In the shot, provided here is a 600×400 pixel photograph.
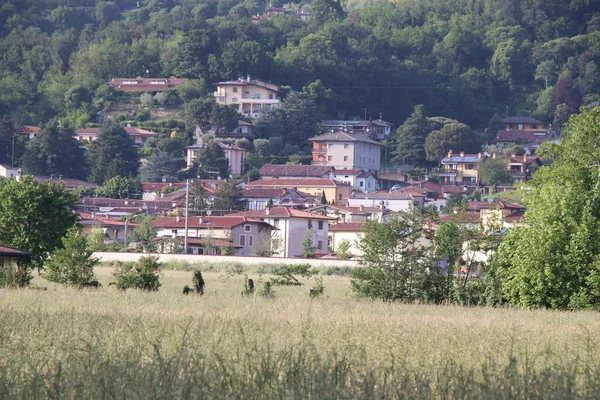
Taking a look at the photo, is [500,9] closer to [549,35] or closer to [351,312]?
[549,35]

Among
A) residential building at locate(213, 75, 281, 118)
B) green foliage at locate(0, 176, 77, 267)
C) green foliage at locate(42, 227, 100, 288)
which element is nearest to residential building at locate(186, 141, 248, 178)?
residential building at locate(213, 75, 281, 118)

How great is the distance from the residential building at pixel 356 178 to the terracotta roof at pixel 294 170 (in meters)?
0.98

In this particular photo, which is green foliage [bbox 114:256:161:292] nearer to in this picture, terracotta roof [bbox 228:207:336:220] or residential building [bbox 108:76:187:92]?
terracotta roof [bbox 228:207:336:220]

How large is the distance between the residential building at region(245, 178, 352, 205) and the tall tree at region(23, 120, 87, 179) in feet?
57.3

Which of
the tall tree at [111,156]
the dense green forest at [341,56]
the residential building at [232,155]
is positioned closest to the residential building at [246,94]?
the dense green forest at [341,56]

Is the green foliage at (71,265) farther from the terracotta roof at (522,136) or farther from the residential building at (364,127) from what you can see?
the terracotta roof at (522,136)

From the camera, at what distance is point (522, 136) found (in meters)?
124

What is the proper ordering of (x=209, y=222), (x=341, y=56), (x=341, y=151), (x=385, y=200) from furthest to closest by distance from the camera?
(x=341, y=56)
(x=341, y=151)
(x=385, y=200)
(x=209, y=222)

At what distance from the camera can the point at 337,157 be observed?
107250mm

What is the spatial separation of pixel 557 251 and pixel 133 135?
86.3 m

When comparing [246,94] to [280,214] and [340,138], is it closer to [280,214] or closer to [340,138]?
[340,138]

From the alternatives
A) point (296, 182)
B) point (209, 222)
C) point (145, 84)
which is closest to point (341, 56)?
point (145, 84)

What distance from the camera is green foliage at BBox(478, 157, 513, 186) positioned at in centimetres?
9625

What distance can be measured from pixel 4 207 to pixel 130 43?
119 metres
